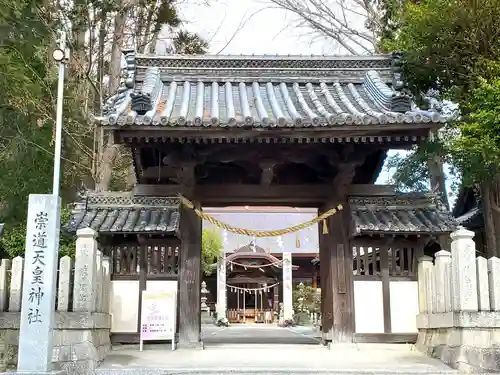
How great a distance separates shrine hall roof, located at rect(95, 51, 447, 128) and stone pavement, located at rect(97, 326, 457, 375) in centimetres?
337

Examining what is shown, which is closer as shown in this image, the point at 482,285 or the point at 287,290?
the point at 482,285

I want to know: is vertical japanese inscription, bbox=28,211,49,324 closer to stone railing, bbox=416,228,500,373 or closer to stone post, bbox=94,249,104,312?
stone post, bbox=94,249,104,312

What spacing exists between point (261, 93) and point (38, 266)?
211 inches

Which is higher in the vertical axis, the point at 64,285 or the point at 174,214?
the point at 174,214

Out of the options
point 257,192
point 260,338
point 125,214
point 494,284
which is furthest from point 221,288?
point 494,284

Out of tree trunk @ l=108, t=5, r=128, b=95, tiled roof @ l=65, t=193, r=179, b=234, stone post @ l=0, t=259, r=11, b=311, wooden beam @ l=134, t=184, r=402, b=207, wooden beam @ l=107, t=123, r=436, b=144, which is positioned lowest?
stone post @ l=0, t=259, r=11, b=311

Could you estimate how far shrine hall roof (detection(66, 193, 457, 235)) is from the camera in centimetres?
906

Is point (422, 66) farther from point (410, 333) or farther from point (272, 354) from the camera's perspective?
point (272, 354)

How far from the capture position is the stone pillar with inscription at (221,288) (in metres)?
30.7

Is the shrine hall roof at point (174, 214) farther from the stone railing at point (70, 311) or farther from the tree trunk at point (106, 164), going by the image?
the tree trunk at point (106, 164)

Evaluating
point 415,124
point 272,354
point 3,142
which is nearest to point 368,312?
point 272,354

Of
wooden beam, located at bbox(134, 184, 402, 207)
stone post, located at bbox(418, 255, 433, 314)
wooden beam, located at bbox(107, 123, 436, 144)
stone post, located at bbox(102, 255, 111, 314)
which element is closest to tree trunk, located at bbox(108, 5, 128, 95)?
wooden beam, located at bbox(134, 184, 402, 207)

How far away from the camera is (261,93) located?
10336mm

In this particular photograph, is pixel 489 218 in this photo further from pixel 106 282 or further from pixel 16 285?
pixel 16 285
